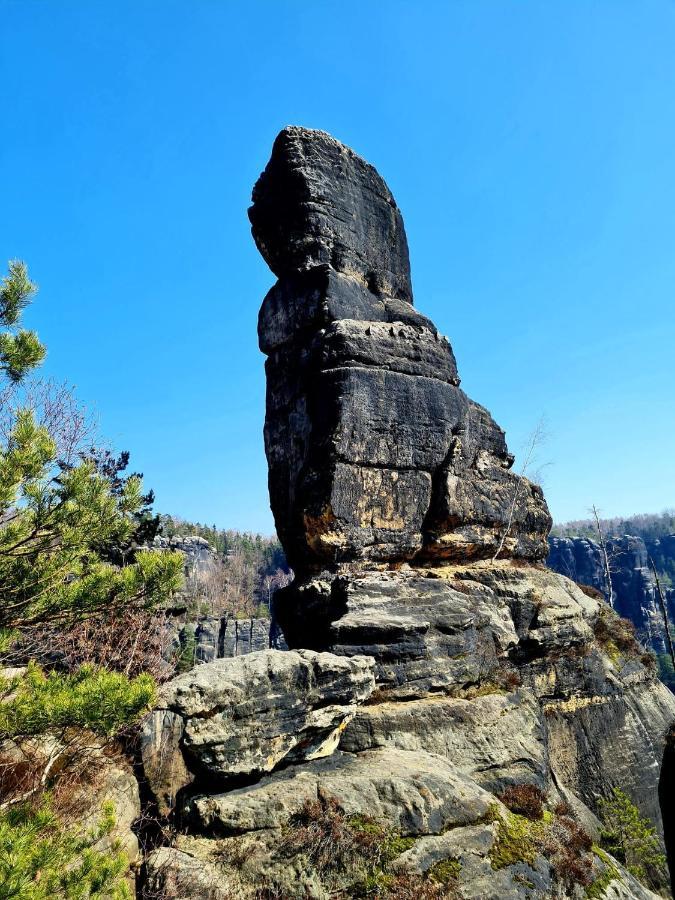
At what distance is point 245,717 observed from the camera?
8.11 meters

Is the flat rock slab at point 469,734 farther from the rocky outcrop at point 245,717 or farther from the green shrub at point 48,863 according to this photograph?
the green shrub at point 48,863

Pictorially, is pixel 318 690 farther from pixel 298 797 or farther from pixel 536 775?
pixel 536 775

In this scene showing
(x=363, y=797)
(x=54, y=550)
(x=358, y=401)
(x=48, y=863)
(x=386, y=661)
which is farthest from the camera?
(x=358, y=401)

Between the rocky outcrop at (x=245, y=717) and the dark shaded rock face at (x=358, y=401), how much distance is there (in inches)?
122

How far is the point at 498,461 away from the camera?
1534cm

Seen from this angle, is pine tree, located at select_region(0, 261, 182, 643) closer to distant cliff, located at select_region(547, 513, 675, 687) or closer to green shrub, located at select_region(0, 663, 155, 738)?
green shrub, located at select_region(0, 663, 155, 738)

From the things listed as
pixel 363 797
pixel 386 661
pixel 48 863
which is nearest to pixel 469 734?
pixel 386 661

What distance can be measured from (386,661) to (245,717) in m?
3.26

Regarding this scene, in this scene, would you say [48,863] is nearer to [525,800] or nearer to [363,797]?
[363,797]

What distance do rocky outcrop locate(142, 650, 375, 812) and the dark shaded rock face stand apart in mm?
3086

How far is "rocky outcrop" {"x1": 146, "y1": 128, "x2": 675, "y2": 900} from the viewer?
7488mm

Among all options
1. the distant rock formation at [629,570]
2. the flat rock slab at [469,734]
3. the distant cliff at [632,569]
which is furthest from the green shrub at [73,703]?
the distant rock formation at [629,570]

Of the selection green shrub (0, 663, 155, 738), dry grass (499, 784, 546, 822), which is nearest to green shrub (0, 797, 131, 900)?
green shrub (0, 663, 155, 738)

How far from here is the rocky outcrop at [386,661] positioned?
7.49 m
